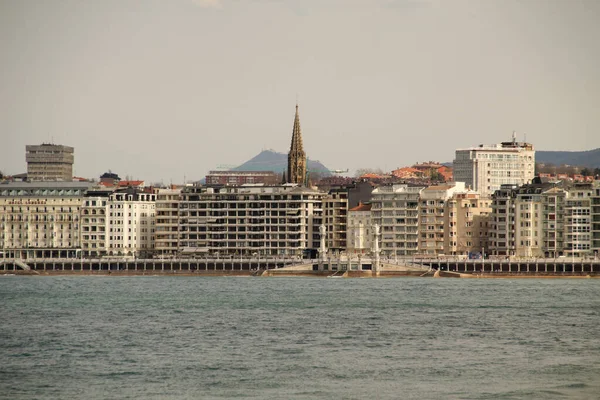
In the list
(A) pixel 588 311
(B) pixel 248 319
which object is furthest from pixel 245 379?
(A) pixel 588 311

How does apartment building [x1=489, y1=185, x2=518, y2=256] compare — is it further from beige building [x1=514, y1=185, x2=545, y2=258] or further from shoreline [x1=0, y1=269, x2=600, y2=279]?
shoreline [x1=0, y1=269, x2=600, y2=279]

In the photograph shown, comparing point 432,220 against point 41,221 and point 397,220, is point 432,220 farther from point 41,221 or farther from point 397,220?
point 41,221

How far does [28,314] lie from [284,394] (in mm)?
43300

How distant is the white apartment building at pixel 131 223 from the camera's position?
Answer: 180125 millimetres

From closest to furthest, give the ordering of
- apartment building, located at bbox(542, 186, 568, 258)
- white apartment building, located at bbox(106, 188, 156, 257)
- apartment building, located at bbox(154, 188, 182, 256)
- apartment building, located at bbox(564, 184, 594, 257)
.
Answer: apartment building, located at bbox(564, 184, 594, 257)
apartment building, located at bbox(542, 186, 568, 258)
white apartment building, located at bbox(106, 188, 156, 257)
apartment building, located at bbox(154, 188, 182, 256)

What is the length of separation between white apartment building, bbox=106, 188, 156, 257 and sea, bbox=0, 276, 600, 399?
55220 millimetres

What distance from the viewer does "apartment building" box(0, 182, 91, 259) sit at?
182 m

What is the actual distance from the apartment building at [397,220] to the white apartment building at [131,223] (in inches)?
1190

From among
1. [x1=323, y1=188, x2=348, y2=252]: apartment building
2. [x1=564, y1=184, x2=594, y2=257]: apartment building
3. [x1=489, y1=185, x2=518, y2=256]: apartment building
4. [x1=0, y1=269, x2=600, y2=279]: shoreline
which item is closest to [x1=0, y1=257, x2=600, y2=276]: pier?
[x1=0, y1=269, x2=600, y2=279]: shoreline

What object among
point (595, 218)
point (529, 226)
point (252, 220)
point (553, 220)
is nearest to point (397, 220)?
point (529, 226)

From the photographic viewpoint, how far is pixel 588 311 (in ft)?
326

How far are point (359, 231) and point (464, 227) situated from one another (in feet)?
42.4

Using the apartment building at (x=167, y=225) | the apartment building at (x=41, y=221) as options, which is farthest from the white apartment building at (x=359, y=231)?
the apartment building at (x=41, y=221)

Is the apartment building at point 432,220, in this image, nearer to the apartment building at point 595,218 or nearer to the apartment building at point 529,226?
the apartment building at point 529,226
